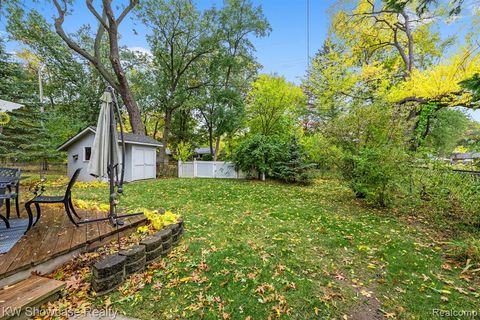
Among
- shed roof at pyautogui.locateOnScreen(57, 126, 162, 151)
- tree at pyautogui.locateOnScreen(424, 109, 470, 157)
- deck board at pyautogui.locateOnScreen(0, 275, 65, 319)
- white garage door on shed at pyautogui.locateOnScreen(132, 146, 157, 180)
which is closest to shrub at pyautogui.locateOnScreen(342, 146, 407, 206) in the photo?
deck board at pyautogui.locateOnScreen(0, 275, 65, 319)

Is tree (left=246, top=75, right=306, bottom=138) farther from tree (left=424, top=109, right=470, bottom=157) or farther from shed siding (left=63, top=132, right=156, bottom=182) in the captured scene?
tree (left=424, top=109, right=470, bottom=157)

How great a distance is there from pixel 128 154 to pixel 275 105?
9176 millimetres

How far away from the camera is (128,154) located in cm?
1138

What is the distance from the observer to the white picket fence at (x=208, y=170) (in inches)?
526

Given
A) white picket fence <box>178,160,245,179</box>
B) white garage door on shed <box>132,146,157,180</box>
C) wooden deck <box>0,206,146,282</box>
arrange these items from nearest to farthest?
wooden deck <box>0,206,146,282</box>
white garage door on shed <box>132,146,157,180</box>
white picket fence <box>178,160,245,179</box>

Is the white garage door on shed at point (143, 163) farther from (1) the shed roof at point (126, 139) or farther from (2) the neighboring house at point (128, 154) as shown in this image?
(1) the shed roof at point (126, 139)

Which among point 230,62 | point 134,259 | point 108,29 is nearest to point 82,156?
point 108,29

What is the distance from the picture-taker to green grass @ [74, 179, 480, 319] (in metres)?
2.26

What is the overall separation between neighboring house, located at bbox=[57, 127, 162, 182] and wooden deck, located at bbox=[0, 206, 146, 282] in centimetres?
747

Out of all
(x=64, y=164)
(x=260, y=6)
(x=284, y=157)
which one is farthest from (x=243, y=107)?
(x=64, y=164)

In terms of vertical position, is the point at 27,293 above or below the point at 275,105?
below

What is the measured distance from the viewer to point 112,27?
459 inches

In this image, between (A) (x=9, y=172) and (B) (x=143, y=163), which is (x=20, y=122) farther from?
(A) (x=9, y=172)

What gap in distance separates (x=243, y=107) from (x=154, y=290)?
1381 cm
